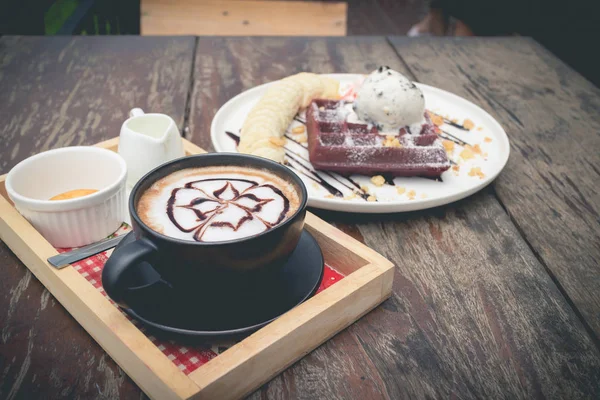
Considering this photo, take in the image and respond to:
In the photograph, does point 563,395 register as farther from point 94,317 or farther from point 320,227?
point 94,317

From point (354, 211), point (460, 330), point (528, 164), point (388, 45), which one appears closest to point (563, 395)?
point (460, 330)

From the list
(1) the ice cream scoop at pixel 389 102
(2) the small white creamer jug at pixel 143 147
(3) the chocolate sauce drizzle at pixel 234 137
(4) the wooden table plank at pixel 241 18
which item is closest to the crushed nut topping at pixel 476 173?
(1) the ice cream scoop at pixel 389 102

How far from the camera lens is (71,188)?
1.18m

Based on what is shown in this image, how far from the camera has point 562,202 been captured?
1.37 metres

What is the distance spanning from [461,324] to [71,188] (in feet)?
2.76

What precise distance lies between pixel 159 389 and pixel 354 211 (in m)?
0.61

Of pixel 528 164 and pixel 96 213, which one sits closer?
pixel 96 213

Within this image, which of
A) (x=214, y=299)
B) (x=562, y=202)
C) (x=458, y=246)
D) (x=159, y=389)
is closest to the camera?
(x=159, y=389)

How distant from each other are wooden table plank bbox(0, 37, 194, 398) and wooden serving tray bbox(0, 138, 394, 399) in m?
0.03

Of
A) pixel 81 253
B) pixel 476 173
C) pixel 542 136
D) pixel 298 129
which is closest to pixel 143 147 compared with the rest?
pixel 81 253

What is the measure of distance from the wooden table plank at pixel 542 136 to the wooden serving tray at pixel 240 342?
0.42 meters

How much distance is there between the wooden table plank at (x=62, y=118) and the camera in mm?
841

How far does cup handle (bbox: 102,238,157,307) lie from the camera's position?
756 millimetres

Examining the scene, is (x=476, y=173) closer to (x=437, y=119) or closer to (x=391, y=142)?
(x=391, y=142)
